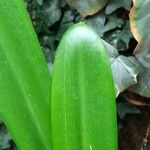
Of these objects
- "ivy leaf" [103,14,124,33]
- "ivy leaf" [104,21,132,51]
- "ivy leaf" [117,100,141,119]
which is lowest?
"ivy leaf" [117,100,141,119]

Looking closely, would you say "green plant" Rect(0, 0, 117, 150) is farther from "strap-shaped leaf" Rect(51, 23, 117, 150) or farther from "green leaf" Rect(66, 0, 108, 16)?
"green leaf" Rect(66, 0, 108, 16)

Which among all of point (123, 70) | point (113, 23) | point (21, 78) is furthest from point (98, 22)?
point (21, 78)

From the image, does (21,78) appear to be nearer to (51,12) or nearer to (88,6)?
(88,6)

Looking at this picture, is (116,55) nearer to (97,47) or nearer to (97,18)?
(97,18)

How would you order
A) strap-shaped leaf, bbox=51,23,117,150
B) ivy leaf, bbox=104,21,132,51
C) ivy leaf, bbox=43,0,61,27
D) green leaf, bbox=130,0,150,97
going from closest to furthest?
strap-shaped leaf, bbox=51,23,117,150, green leaf, bbox=130,0,150,97, ivy leaf, bbox=104,21,132,51, ivy leaf, bbox=43,0,61,27

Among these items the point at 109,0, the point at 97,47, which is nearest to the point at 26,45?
the point at 97,47

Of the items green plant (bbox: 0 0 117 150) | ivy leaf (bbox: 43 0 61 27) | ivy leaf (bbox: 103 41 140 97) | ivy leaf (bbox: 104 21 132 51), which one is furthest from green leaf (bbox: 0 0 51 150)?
ivy leaf (bbox: 43 0 61 27)

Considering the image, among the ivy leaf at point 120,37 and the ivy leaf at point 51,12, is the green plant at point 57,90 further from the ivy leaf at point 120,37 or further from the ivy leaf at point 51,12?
the ivy leaf at point 51,12
